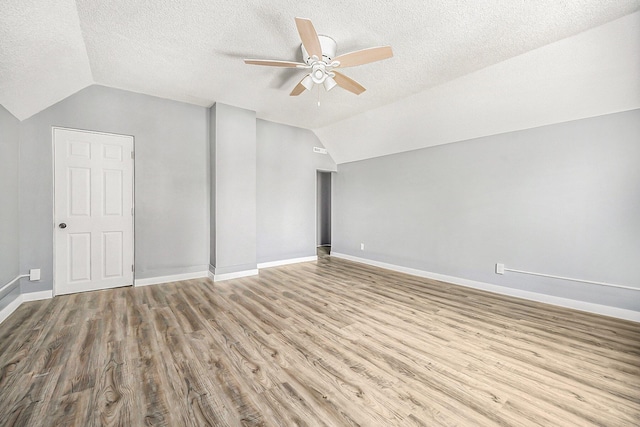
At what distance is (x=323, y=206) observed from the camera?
825 cm

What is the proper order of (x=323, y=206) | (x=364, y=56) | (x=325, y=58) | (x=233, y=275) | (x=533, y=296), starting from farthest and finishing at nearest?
(x=323, y=206), (x=233, y=275), (x=533, y=296), (x=325, y=58), (x=364, y=56)

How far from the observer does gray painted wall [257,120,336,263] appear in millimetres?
5180

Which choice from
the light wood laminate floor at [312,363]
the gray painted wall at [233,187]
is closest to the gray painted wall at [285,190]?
the gray painted wall at [233,187]

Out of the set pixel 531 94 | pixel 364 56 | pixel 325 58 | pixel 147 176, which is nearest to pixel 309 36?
pixel 325 58

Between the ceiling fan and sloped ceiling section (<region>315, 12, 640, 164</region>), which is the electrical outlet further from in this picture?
sloped ceiling section (<region>315, 12, 640, 164</region>)

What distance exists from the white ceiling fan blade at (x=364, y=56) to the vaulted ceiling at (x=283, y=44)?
26cm

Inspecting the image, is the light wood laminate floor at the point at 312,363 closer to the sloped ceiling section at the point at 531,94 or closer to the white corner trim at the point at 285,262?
the white corner trim at the point at 285,262

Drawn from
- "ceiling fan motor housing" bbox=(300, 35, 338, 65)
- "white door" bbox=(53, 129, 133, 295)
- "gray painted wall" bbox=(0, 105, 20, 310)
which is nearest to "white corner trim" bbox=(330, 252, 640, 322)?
"ceiling fan motor housing" bbox=(300, 35, 338, 65)

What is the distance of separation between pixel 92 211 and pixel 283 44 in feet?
11.5

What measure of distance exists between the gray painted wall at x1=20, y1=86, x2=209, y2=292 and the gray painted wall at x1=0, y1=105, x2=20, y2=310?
120 mm

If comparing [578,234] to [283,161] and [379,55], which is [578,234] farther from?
[283,161]

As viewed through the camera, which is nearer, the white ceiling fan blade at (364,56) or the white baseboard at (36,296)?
the white ceiling fan blade at (364,56)

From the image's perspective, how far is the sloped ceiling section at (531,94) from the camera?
2482 millimetres

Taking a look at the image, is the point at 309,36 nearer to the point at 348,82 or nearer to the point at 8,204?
the point at 348,82
